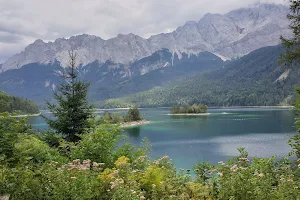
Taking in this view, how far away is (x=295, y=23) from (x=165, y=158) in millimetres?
10016

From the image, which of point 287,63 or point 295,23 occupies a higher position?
point 295,23

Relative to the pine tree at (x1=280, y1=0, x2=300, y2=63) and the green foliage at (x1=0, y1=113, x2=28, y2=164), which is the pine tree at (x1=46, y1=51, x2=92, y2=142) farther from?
the pine tree at (x1=280, y1=0, x2=300, y2=63)

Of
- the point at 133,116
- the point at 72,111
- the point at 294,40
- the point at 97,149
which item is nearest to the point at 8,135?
the point at 97,149

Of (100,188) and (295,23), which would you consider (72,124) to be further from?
(295,23)

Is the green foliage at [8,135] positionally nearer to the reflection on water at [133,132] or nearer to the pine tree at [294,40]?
the pine tree at [294,40]

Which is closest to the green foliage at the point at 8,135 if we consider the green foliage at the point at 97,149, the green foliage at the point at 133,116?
the green foliage at the point at 97,149

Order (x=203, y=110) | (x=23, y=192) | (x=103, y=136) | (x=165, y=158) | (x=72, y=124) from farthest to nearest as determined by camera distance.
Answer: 1. (x=203, y=110)
2. (x=72, y=124)
3. (x=103, y=136)
4. (x=165, y=158)
5. (x=23, y=192)

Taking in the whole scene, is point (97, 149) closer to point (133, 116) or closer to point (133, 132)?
point (133, 132)

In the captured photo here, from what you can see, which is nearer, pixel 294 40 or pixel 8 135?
pixel 8 135

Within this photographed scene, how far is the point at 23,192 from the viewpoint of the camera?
536 centimetres

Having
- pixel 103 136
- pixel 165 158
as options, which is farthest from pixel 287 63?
pixel 103 136

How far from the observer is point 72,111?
1639cm

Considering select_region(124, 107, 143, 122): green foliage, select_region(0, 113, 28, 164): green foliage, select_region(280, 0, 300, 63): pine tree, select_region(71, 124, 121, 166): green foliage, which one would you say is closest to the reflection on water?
select_region(124, 107, 143, 122): green foliage

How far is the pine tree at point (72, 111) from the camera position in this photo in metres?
16.2
